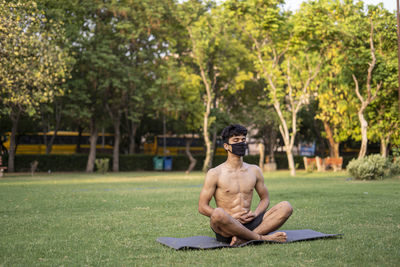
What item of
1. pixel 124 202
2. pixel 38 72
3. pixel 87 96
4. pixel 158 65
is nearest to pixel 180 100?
pixel 158 65

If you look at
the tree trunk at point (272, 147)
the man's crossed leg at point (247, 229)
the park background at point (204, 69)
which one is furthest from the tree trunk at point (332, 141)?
A: the man's crossed leg at point (247, 229)

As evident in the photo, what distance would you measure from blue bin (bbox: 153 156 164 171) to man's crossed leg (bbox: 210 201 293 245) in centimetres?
3770

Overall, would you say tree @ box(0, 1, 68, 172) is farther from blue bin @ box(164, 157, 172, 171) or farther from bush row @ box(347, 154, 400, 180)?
blue bin @ box(164, 157, 172, 171)

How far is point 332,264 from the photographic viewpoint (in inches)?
243

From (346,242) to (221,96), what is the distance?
4030 cm

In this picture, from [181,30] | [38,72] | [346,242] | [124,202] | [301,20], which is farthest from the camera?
[181,30]

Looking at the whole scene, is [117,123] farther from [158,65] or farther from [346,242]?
[346,242]

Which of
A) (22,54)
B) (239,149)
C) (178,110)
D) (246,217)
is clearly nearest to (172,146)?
(178,110)

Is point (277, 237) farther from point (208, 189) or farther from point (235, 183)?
point (208, 189)

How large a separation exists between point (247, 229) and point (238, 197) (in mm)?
496

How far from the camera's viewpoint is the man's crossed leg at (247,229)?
731 centimetres

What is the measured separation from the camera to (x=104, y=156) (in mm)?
46125

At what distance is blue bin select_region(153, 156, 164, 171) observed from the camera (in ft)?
149

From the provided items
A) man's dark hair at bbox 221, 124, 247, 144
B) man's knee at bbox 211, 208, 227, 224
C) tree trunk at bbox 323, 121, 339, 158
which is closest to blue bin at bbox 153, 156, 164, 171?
tree trunk at bbox 323, 121, 339, 158
